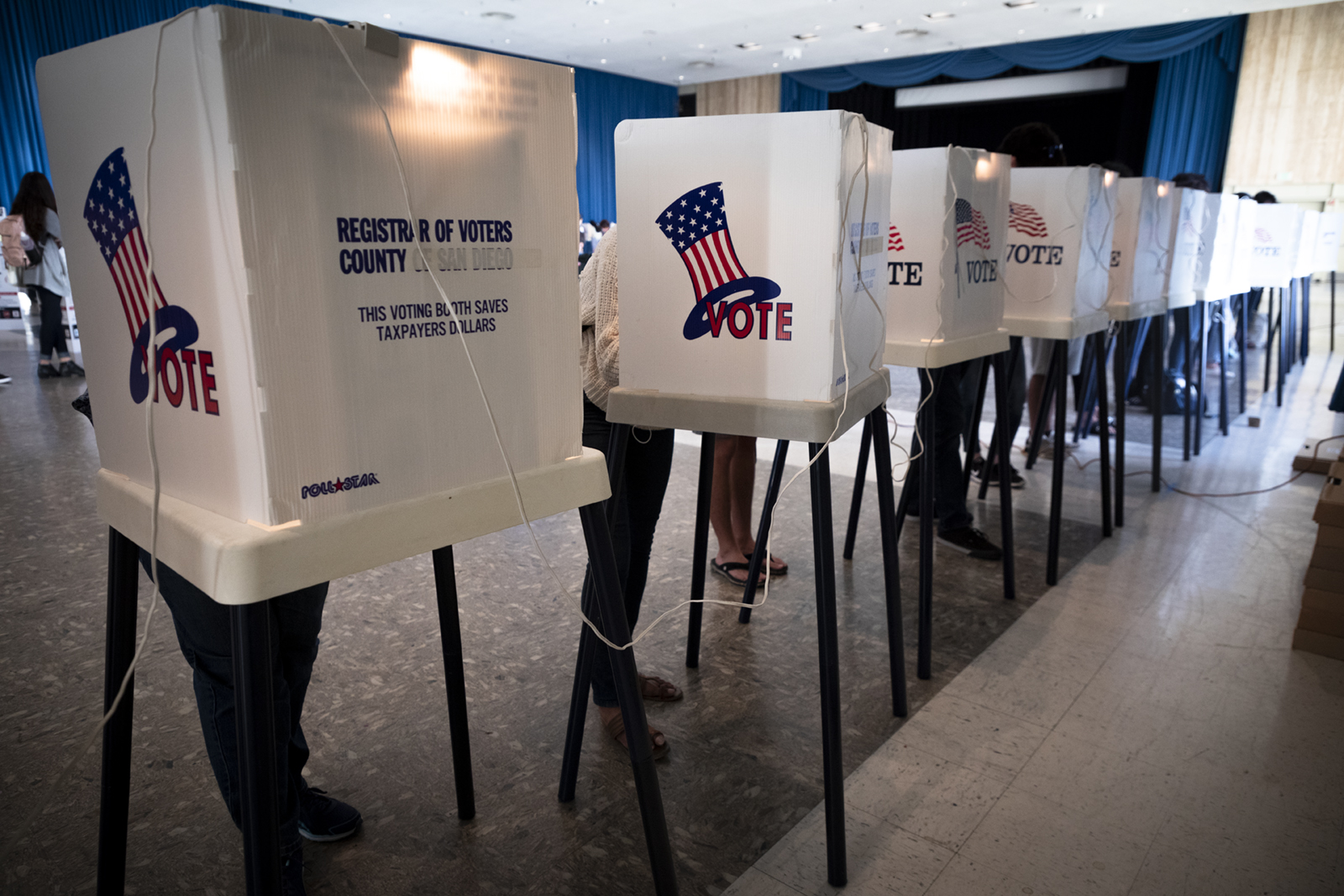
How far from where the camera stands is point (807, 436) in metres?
1.21

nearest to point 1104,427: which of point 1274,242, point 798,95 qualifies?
point 1274,242

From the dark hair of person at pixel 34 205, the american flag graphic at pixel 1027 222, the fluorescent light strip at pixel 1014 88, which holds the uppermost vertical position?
the fluorescent light strip at pixel 1014 88

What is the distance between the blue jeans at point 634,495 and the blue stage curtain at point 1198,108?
9839 mm

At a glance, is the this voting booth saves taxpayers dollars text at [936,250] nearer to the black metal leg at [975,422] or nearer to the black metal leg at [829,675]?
the black metal leg at [829,675]

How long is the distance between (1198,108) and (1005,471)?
9.28 metres

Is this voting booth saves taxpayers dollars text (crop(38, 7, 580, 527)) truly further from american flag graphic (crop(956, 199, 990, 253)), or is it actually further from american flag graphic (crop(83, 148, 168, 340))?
american flag graphic (crop(956, 199, 990, 253))

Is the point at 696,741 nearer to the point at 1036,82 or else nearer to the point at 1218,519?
the point at 1218,519

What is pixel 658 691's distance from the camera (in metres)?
1.78

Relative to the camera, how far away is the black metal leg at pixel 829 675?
1.26m

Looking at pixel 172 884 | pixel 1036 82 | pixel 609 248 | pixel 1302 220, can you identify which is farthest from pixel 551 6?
pixel 172 884

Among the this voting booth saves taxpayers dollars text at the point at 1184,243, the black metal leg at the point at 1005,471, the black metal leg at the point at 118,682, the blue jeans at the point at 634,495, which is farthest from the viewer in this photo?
the this voting booth saves taxpayers dollars text at the point at 1184,243

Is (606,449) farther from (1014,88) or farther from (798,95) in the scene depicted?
(798,95)

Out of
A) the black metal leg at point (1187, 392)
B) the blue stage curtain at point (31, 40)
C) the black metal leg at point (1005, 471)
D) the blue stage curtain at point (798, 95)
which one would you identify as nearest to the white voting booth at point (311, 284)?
the black metal leg at point (1005, 471)

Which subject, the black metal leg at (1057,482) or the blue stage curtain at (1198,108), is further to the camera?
the blue stage curtain at (1198,108)
